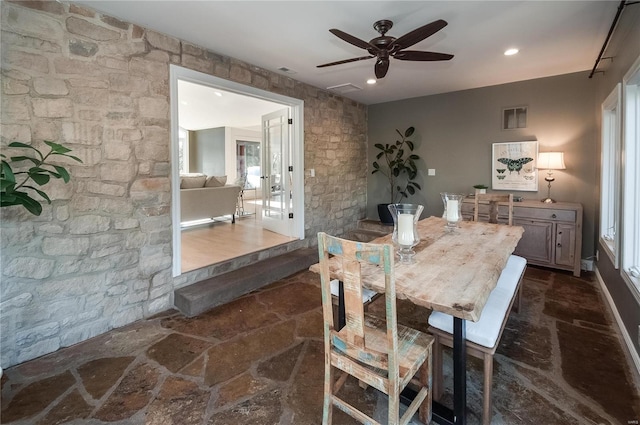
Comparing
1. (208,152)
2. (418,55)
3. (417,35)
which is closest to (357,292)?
(417,35)

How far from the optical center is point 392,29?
105 inches

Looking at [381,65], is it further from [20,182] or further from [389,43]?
[20,182]

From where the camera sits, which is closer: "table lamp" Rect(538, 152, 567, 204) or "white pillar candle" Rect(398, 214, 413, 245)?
"white pillar candle" Rect(398, 214, 413, 245)

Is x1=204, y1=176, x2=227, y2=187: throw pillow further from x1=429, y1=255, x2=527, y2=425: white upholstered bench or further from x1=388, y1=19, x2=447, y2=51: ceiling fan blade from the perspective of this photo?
x1=429, y1=255, x2=527, y2=425: white upholstered bench

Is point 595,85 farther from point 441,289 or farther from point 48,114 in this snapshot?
point 48,114

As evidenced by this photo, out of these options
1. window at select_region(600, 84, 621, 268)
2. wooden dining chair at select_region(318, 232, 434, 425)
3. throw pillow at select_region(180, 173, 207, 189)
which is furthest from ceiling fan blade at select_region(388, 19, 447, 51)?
throw pillow at select_region(180, 173, 207, 189)

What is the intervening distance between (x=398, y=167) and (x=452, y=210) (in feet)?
9.24

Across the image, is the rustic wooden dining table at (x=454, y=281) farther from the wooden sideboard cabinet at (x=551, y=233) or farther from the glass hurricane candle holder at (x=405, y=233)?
the wooden sideboard cabinet at (x=551, y=233)

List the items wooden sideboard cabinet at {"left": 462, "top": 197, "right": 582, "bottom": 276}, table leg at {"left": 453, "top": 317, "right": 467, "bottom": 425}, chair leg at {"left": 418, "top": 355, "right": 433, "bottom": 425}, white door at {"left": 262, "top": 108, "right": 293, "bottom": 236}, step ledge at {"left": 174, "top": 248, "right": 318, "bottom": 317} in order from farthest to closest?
white door at {"left": 262, "top": 108, "right": 293, "bottom": 236} < wooden sideboard cabinet at {"left": 462, "top": 197, "right": 582, "bottom": 276} < step ledge at {"left": 174, "top": 248, "right": 318, "bottom": 317} < chair leg at {"left": 418, "top": 355, "right": 433, "bottom": 425} < table leg at {"left": 453, "top": 317, "right": 467, "bottom": 425}

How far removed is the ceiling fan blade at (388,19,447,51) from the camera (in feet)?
6.49

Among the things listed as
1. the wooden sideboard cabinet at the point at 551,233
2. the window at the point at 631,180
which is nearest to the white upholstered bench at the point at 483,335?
the window at the point at 631,180

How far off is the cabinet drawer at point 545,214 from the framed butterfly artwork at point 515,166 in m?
0.62

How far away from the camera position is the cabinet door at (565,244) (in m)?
3.59

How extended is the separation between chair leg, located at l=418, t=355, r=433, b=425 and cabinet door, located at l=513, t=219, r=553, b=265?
3.12 meters
